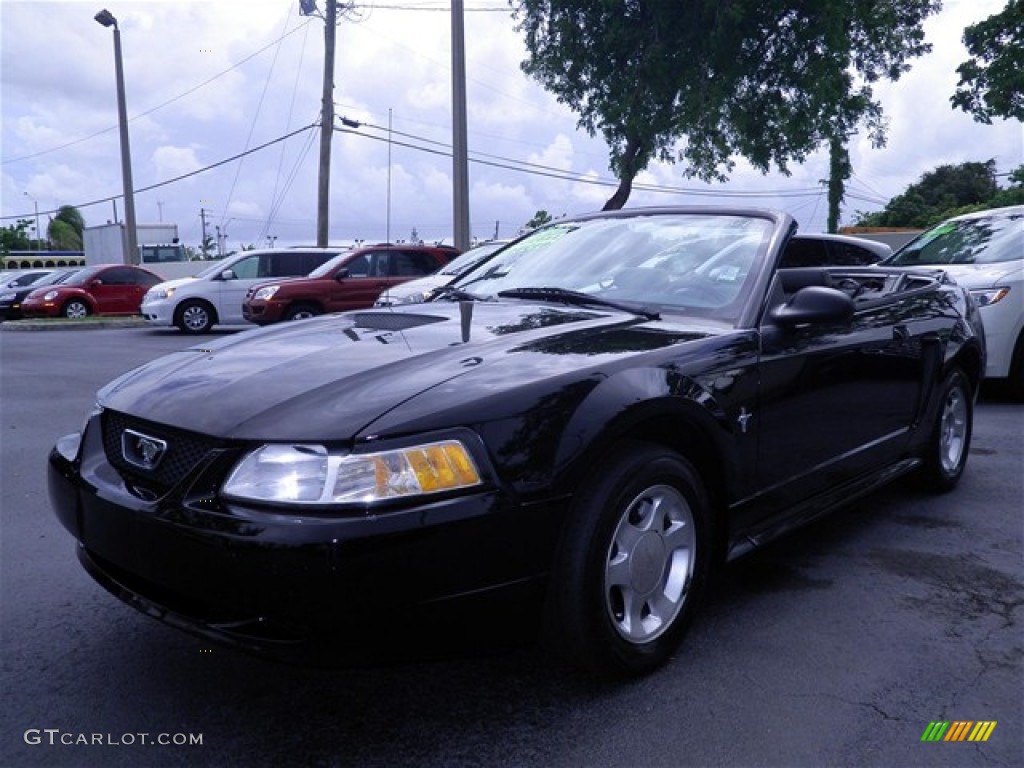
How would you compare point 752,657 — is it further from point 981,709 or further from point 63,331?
point 63,331

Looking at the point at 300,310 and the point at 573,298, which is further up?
the point at 573,298

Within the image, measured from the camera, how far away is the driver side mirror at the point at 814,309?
3.11 metres

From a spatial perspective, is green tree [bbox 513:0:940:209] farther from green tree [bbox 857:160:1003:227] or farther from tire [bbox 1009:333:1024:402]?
green tree [bbox 857:160:1003:227]

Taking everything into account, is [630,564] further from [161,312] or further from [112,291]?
[112,291]

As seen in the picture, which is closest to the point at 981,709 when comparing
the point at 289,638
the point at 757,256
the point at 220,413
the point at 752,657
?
the point at 752,657

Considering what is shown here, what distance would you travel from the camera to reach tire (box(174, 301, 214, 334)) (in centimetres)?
1661

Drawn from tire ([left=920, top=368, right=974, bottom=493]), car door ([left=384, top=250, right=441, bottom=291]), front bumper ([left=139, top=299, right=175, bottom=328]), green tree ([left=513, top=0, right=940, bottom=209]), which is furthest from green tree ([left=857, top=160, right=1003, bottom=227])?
tire ([left=920, top=368, right=974, bottom=493])

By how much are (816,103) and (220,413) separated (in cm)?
2027

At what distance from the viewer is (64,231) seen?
285ft

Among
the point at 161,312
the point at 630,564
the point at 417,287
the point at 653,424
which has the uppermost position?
the point at 653,424

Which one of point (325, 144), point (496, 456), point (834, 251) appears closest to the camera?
point (496, 456)

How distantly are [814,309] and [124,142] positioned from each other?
89.8ft

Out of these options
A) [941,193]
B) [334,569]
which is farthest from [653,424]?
[941,193]

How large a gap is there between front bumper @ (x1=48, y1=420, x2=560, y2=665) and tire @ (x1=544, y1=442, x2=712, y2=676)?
104mm
